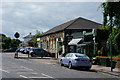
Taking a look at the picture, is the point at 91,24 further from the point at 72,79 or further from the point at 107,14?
the point at 72,79

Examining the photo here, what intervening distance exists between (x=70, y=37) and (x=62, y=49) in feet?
15.2

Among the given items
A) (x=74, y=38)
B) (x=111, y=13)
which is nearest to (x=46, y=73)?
(x=111, y=13)

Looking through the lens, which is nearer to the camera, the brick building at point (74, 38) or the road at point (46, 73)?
the road at point (46, 73)

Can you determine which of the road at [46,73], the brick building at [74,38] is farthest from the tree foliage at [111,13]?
the brick building at [74,38]

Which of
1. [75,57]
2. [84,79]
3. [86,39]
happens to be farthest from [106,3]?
[86,39]

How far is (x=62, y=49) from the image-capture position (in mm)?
40000

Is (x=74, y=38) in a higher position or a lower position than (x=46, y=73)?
higher

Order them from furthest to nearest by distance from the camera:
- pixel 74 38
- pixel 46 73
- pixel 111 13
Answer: pixel 74 38 → pixel 111 13 → pixel 46 73

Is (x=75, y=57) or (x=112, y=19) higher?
(x=112, y=19)

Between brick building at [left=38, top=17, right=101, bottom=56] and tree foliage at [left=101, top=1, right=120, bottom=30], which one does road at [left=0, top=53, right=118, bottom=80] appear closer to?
tree foliage at [left=101, top=1, right=120, bottom=30]

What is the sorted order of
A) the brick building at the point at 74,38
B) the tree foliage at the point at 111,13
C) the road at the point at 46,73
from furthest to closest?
the brick building at the point at 74,38, the tree foliage at the point at 111,13, the road at the point at 46,73

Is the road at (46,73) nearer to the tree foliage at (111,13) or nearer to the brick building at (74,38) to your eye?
the tree foliage at (111,13)

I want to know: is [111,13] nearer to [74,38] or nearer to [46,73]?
[46,73]

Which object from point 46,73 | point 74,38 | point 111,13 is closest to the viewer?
point 46,73
